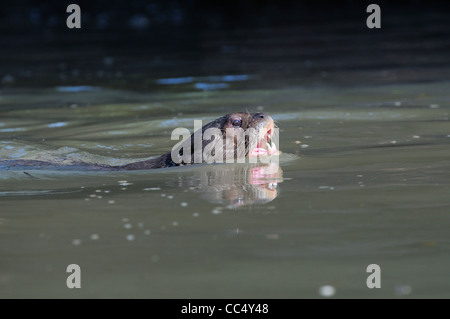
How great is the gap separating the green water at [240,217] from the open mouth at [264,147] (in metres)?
0.29

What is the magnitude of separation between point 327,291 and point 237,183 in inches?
110

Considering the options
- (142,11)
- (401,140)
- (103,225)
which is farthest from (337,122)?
(142,11)

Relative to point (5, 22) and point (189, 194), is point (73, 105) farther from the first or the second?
point (5, 22)

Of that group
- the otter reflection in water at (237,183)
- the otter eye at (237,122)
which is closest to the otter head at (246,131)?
the otter eye at (237,122)

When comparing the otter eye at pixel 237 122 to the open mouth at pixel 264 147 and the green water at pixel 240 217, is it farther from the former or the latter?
the green water at pixel 240 217

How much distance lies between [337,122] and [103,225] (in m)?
5.23

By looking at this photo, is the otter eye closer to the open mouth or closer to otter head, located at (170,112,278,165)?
otter head, located at (170,112,278,165)

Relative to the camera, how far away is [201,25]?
28188 mm

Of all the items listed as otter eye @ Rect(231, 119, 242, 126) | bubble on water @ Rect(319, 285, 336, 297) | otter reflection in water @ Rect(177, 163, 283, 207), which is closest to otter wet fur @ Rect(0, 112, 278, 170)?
otter eye @ Rect(231, 119, 242, 126)

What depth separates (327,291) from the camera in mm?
4410

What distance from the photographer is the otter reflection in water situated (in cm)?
652

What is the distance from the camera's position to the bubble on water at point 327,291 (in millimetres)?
4371

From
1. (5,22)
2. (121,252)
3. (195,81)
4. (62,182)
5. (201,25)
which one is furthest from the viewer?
(5,22)

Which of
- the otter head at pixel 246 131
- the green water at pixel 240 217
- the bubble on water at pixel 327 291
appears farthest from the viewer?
the otter head at pixel 246 131
